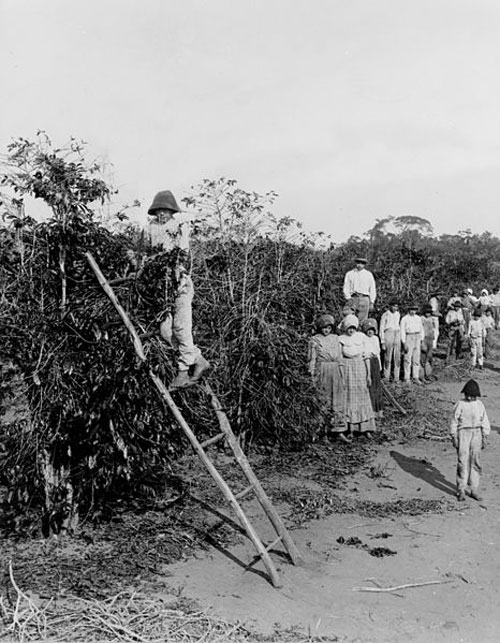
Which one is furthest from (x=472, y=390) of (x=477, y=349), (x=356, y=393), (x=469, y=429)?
(x=477, y=349)

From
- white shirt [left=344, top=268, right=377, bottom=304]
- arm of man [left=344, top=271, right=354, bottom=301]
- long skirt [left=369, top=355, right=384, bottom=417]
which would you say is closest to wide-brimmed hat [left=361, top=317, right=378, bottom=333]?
long skirt [left=369, top=355, right=384, bottom=417]

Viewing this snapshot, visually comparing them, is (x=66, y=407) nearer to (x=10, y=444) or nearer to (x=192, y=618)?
(x=10, y=444)

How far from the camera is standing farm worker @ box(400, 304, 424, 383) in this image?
15020 millimetres

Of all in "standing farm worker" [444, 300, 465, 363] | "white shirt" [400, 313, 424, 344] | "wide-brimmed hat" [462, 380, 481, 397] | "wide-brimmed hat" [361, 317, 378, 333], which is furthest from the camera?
"standing farm worker" [444, 300, 465, 363]

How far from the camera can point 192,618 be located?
502 cm

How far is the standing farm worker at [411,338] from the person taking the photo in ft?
49.3

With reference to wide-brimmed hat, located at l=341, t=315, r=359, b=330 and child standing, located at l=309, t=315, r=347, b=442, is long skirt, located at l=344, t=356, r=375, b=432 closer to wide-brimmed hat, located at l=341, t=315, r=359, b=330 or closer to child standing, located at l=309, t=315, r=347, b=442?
child standing, located at l=309, t=315, r=347, b=442

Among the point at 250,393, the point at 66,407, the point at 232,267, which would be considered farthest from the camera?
the point at 232,267

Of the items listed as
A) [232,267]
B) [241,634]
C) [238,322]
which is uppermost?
[232,267]

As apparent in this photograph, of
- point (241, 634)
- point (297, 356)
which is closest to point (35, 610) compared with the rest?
point (241, 634)

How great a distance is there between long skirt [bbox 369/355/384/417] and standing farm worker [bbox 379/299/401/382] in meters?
3.00

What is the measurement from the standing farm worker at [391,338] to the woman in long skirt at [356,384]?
13.5ft

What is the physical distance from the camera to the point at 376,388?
12.1 m

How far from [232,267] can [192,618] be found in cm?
633
